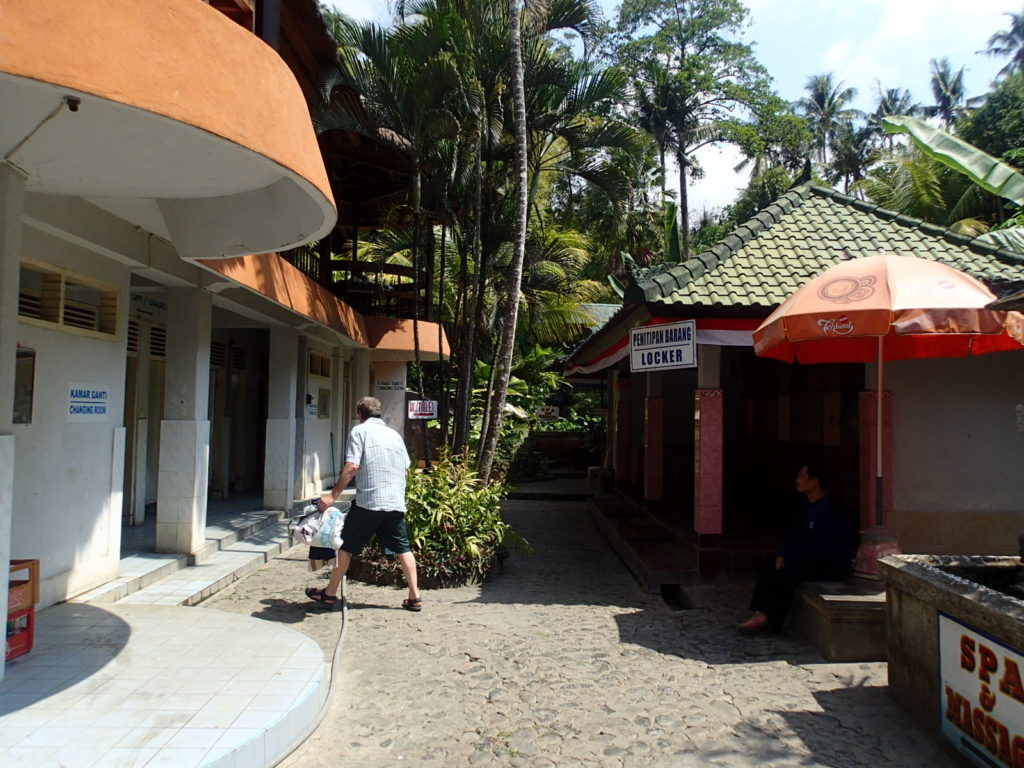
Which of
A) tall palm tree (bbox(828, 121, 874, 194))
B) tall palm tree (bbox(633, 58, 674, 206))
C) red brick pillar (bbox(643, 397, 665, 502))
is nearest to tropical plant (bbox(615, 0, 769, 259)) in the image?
tall palm tree (bbox(633, 58, 674, 206))

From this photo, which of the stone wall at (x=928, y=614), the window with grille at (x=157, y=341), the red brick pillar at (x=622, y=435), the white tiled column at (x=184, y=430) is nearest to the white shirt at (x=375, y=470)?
the white tiled column at (x=184, y=430)

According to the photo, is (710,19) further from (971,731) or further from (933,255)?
(971,731)

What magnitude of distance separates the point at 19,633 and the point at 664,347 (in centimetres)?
562

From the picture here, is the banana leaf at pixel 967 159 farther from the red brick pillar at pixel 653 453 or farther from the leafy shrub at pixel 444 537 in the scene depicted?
the leafy shrub at pixel 444 537

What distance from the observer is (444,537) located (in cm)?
755

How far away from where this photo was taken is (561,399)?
1159 inches

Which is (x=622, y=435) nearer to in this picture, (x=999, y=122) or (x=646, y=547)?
(x=646, y=547)

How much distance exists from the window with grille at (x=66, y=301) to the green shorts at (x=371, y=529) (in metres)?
2.80

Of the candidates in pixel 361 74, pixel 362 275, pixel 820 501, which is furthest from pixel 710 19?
pixel 820 501

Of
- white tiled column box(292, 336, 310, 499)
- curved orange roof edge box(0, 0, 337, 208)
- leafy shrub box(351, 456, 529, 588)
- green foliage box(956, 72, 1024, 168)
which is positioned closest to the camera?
curved orange roof edge box(0, 0, 337, 208)

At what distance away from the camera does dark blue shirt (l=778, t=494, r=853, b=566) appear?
19.3 feet

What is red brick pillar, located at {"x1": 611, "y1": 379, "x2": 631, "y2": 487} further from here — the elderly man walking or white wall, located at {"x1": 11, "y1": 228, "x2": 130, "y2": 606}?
white wall, located at {"x1": 11, "y1": 228, "x2": 130, "y2": 606}

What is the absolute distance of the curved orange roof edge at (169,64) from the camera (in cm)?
324

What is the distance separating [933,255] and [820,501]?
3.74 metres
